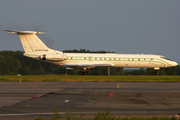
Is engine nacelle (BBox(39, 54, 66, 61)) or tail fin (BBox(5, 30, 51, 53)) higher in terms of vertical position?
tail fin (BBox(5, 30, 51, 53))

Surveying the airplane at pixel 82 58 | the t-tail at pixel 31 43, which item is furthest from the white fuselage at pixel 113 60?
the t-tail at pixel 31 43

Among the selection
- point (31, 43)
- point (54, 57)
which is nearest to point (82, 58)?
point (54, 57)

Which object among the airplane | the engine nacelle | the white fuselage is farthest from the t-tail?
→ the engine nacelle

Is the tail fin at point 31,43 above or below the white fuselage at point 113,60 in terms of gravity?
above

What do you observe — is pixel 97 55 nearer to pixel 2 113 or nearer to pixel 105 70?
pixel 105 70

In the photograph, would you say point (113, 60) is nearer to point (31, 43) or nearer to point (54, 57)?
point (54, 57)

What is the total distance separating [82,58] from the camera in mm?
44188

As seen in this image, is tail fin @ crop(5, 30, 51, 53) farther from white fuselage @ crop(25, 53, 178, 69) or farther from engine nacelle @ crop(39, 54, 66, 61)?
engine nacelle @ crop(39, 54, 66, 61)

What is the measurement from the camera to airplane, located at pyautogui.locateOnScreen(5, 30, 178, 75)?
44.0 metres

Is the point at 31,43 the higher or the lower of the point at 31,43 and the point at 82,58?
→ the higher

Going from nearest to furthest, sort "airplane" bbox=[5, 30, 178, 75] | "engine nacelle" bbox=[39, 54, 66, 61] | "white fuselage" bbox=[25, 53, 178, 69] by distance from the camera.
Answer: "engine nacelle" bbox=[39, 54, 66, 61] < "airplane" bbox=[5, 30, 178, 75] < "white fuselage" bbox=[25, 53, 178, 69]

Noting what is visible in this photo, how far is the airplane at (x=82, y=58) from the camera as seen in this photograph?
1732 inches

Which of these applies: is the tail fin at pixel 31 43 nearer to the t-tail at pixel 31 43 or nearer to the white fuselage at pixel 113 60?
the t-tail at pixel 31 43

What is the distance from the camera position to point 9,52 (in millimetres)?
54781
